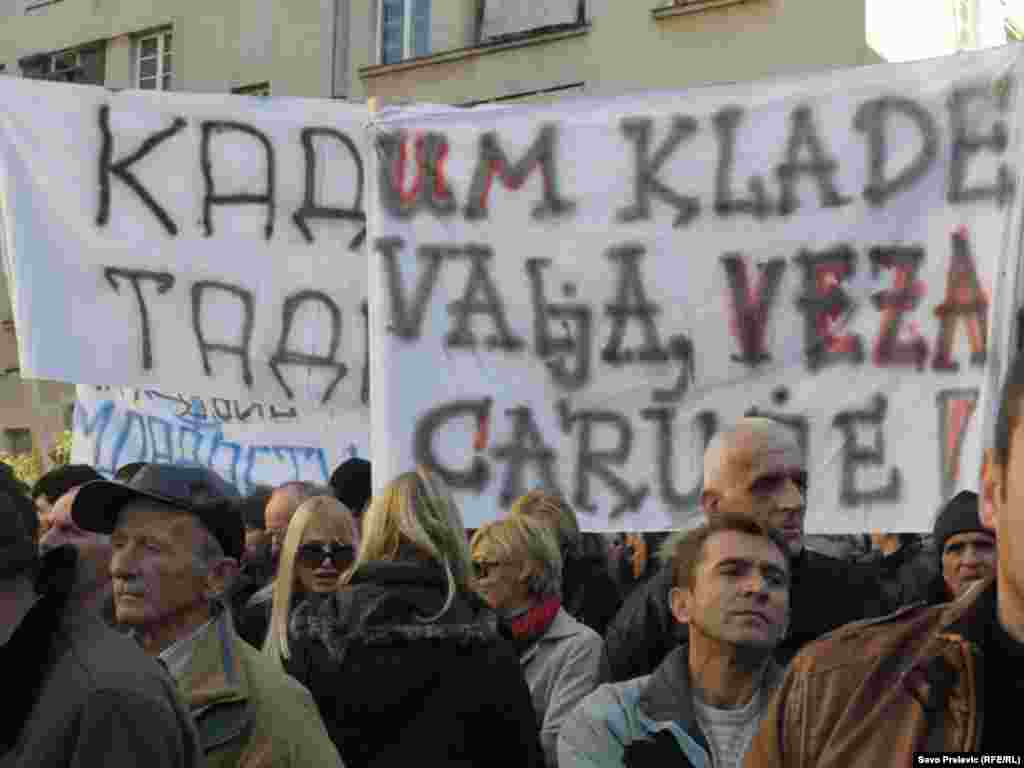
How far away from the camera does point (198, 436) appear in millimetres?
8250

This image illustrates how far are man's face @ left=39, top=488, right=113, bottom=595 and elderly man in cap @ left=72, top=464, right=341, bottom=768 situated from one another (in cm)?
22

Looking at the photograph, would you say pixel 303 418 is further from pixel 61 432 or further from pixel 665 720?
pixel 61 432

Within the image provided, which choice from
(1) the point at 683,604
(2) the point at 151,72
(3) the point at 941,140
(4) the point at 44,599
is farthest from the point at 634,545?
(2) the point at 151,72

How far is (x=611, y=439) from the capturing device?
545cm

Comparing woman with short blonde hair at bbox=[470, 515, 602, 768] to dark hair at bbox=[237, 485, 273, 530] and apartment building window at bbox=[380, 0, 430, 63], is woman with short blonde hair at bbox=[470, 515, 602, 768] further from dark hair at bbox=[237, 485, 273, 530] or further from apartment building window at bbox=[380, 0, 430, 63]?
apartment building window at bbox=[380, 0, 430, 63]

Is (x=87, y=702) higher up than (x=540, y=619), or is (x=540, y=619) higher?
(x=87, y=702)

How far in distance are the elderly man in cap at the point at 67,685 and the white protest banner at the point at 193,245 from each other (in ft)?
12.1

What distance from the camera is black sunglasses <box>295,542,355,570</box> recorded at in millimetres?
5020

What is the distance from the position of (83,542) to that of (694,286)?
205cm

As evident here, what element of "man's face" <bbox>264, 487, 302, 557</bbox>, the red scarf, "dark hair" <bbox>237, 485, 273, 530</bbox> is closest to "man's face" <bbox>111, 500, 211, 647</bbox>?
the red scarf

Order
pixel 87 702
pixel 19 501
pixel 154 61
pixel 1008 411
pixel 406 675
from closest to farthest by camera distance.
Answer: pixel 1008 411
pixel 87 702
pixel 19 501
pixel 406 675
pixel 154 61

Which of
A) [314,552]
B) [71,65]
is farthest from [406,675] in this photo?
[71,65]

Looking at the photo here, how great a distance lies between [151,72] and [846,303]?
19.1 metres

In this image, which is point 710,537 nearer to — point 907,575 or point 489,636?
point 489,636
